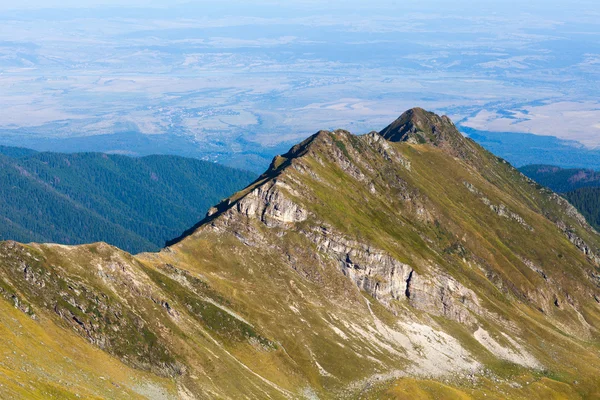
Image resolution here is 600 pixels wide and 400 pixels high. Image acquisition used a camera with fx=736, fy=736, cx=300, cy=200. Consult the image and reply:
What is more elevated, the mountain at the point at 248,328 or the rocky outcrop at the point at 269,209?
the rocky outcrop at the point at 269,209

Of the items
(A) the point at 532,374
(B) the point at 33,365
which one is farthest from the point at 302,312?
(B) the point at 33,365

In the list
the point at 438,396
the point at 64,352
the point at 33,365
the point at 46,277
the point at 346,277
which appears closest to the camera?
the point at 33,365

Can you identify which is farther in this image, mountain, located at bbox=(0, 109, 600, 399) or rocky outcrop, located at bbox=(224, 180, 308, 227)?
rocky outcrop, located at bbox=(224, 180, 308, 227)

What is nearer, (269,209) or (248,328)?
(248,328)

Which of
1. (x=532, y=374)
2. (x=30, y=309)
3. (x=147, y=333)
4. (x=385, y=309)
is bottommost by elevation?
(x=532, y=374)

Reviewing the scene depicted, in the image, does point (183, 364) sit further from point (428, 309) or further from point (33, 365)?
point (428, 309)

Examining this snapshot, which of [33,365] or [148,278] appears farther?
[148,278]

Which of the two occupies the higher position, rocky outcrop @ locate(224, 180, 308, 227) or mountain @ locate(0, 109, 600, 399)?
rocky outcrop @ locate(224, 180, 308, 227)

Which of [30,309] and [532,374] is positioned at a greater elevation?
[30,309]

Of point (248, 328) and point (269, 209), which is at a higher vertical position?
point (269, 209)

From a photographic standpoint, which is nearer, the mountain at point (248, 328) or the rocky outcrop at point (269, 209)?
the mountain at point (248, 328)

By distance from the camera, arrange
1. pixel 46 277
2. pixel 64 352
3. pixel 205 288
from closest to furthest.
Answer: pixel 64 352, pixel 46 277, pixel 205 288
